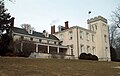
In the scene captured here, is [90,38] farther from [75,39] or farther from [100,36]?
[75,39]

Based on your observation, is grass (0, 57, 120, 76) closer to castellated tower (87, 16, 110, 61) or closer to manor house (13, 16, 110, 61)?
manor house (13, 16, 110, 61)

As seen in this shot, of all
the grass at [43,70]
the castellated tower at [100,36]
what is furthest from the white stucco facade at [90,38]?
the grass at [43,70]

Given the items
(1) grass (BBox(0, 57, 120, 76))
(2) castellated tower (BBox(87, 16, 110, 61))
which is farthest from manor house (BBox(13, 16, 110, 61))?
(1) grass (BBox(0, 57, 120, 76))

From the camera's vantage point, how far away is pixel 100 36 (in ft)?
171

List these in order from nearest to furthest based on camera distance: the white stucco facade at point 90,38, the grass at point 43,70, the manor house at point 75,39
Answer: the grass at point 43,70, the manor house at point 75,39, the white stucco facade at point 90,38

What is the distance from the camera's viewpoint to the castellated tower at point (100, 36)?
5176 cm

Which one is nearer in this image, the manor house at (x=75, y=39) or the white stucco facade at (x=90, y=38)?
the manor house at (x=75, y=39)

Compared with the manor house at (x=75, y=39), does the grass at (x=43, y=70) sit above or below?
below

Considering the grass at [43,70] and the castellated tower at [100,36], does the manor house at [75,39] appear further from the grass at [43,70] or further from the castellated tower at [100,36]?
the grass at [43,70]

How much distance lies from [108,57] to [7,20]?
92.4 ft

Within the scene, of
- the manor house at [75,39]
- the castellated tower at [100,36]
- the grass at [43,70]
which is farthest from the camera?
the castellated tower at [100,36]

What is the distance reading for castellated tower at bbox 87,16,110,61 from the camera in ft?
170

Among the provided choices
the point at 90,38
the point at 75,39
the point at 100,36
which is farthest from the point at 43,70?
the point at 100,36

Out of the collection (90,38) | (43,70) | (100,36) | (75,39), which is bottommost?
(43,70)
